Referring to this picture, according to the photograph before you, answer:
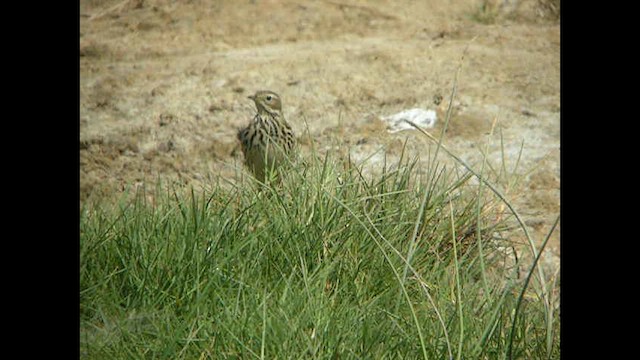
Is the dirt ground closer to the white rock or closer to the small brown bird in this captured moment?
the white rock

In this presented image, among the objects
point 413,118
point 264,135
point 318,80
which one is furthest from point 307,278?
point 318,80

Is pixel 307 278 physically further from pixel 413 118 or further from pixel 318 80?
pixel 318 80

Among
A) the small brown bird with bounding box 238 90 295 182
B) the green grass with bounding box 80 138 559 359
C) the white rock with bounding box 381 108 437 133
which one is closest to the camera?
the green grass with bounding box 80 138 559 359

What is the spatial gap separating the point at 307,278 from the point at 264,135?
2.18 meters

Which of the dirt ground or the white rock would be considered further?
the white rock

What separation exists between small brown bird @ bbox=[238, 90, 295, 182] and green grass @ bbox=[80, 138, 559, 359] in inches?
41.1

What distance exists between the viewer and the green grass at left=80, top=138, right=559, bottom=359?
3.10 metres

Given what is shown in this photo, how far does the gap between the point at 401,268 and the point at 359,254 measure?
0.17 meters

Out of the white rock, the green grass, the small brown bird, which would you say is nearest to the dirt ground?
the white rock

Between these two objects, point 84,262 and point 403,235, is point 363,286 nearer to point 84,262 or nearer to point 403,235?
point 403,235

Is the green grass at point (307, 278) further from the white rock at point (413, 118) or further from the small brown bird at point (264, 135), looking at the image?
the white rock at point (413, 118)
